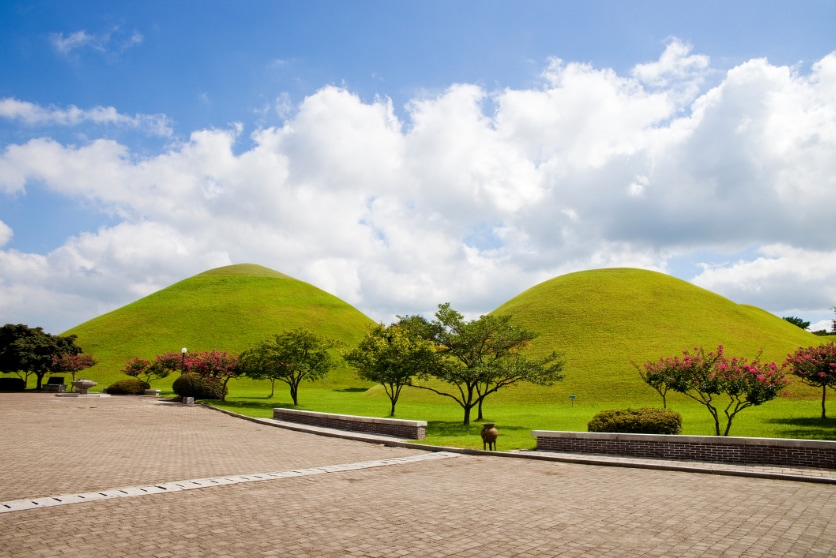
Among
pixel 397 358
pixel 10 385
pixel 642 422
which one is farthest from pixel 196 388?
pixel 642 422

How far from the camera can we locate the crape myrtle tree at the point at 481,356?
30.8m

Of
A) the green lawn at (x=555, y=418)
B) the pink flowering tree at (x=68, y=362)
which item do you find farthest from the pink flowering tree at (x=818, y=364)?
the pink flowering tree at (x=68, y=362)

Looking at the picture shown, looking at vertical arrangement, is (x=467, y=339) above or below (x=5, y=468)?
above

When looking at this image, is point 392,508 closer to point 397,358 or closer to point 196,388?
point 397,358

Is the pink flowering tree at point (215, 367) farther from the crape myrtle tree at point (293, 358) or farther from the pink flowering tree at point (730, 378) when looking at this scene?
the pink flowering tree at point (730, 378)

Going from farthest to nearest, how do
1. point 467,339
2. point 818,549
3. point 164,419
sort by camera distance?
point 467,339 < point 164,419 < point 818,549

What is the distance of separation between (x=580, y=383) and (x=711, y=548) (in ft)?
149

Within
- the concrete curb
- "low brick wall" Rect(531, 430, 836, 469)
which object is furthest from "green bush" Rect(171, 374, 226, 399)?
"low brick wall" Rect(531, 430, 836, 469)

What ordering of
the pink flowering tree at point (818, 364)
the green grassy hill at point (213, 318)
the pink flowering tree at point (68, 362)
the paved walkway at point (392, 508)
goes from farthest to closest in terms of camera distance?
the green grassy hill at point (213, 318) < the pink flowering tree at point (68, 362) < the pink flowering tree at point (818, 364) < the paved walkway at point (392, 508)

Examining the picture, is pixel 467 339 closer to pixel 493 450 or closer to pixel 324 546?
pixel 493 450

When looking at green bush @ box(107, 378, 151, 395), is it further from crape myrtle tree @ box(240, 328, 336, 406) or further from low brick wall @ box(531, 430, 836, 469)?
low brick wall @ box(531, 430, 836, 469)

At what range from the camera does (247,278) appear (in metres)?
132

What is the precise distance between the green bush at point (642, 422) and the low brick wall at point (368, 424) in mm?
6646

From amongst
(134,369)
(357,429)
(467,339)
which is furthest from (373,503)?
(134,369)
